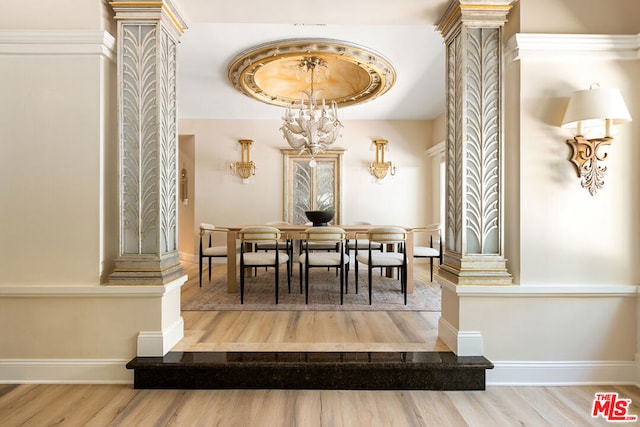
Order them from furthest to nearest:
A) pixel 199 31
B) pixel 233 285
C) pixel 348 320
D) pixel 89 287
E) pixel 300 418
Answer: pixel 233 285 < pixel 199 31 < pixel 348 320 < pixel 89 287 < pixel 300 418

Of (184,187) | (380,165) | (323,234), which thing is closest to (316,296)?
(323,234)

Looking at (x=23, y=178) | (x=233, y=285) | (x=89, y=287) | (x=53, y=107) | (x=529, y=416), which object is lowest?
(x=529, y=416)

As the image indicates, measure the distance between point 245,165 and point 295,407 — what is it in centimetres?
467

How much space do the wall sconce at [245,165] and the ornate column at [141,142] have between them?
3.81 metres

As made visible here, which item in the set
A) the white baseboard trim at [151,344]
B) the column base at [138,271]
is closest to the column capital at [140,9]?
the column base at [138,271]

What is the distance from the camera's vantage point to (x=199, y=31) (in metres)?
3.11

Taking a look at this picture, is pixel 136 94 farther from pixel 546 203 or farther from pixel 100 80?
pixel 546 203

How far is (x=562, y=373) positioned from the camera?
204cm

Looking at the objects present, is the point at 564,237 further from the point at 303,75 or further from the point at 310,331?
the point at 303,75

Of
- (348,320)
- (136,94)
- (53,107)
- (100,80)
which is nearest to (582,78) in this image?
(348,320)

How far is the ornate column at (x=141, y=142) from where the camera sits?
2.02 meters

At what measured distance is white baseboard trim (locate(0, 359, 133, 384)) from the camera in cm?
202

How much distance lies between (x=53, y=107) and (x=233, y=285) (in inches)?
95.5

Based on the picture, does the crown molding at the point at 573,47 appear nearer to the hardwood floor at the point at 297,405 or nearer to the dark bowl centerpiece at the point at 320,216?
the hardwood floor at the point at 297,405
